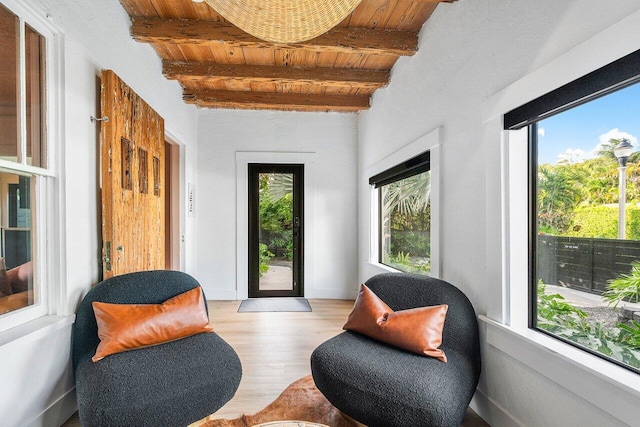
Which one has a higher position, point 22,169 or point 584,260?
point 22,169

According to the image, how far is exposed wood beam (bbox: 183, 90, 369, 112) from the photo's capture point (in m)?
3.90

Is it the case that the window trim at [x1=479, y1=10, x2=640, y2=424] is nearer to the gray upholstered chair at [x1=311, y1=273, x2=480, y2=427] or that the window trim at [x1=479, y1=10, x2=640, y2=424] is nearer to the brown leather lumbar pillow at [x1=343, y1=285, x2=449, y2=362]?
the gray upholstered chair at [x1=311, y1=273, x2=480, y2=427]

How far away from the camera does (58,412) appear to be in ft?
5.46

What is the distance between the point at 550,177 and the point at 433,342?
40.5 inches

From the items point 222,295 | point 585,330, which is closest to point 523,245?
point 585,330

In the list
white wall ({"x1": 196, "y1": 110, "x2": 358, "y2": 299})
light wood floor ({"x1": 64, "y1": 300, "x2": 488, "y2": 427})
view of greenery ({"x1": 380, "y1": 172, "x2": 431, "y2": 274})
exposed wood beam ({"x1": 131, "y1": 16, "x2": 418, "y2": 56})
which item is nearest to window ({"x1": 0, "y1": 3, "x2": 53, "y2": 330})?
light wood floor ({"x1": 64, "y1": 300, "x2": 488, "y2": 427})

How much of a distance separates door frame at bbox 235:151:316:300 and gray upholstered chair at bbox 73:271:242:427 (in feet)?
7.93

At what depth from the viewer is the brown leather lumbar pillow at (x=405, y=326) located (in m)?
1.69

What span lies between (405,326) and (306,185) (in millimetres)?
2990

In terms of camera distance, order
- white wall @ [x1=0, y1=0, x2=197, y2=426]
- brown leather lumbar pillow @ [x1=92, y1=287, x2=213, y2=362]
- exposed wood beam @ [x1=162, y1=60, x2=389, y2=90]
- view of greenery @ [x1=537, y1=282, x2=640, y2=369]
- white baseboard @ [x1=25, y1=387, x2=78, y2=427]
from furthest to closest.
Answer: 1. exposed wood beam @ [x1=162, y1=60, x2=389, y2=90]
2. brown leather lumbar pillow @ [x1=92, y1=287, x2=213, y2=362]
3. white baseboard @ [x1=25, y1=387, x2=78, y2=427]
4. white wall @ [x1=0, y1=0, x2=197, y2=426]
5. view of greenery @ [x1=537, y1=282, x2=640, y2=369]

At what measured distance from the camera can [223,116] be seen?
4.43 m

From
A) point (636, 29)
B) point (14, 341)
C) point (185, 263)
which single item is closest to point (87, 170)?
point (14, 341)

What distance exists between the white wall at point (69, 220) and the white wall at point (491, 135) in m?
2.31

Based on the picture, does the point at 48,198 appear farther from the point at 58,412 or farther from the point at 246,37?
the point at 246,37
